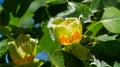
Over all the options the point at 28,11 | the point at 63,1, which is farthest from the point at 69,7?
the point at 28,11

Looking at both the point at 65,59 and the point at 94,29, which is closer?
the point at 65,59

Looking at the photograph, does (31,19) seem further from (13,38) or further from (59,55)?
(59,55)

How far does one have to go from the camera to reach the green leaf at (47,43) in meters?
1.05

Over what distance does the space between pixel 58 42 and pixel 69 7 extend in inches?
5.0

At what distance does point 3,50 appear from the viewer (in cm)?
111

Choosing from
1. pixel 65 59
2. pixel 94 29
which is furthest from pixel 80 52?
pixel 94 29

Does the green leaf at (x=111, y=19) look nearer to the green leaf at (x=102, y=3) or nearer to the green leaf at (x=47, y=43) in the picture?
the green leaf at (x=102, y=3)

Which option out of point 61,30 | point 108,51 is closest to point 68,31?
point 61,30

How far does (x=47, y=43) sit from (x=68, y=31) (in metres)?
0.14

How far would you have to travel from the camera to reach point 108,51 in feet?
3.36

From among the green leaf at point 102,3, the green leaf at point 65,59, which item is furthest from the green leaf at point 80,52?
the green leaf at point 102,3

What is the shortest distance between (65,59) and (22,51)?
100 mm

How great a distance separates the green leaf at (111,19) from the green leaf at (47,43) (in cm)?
13

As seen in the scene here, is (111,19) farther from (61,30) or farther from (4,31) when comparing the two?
(4,31)
